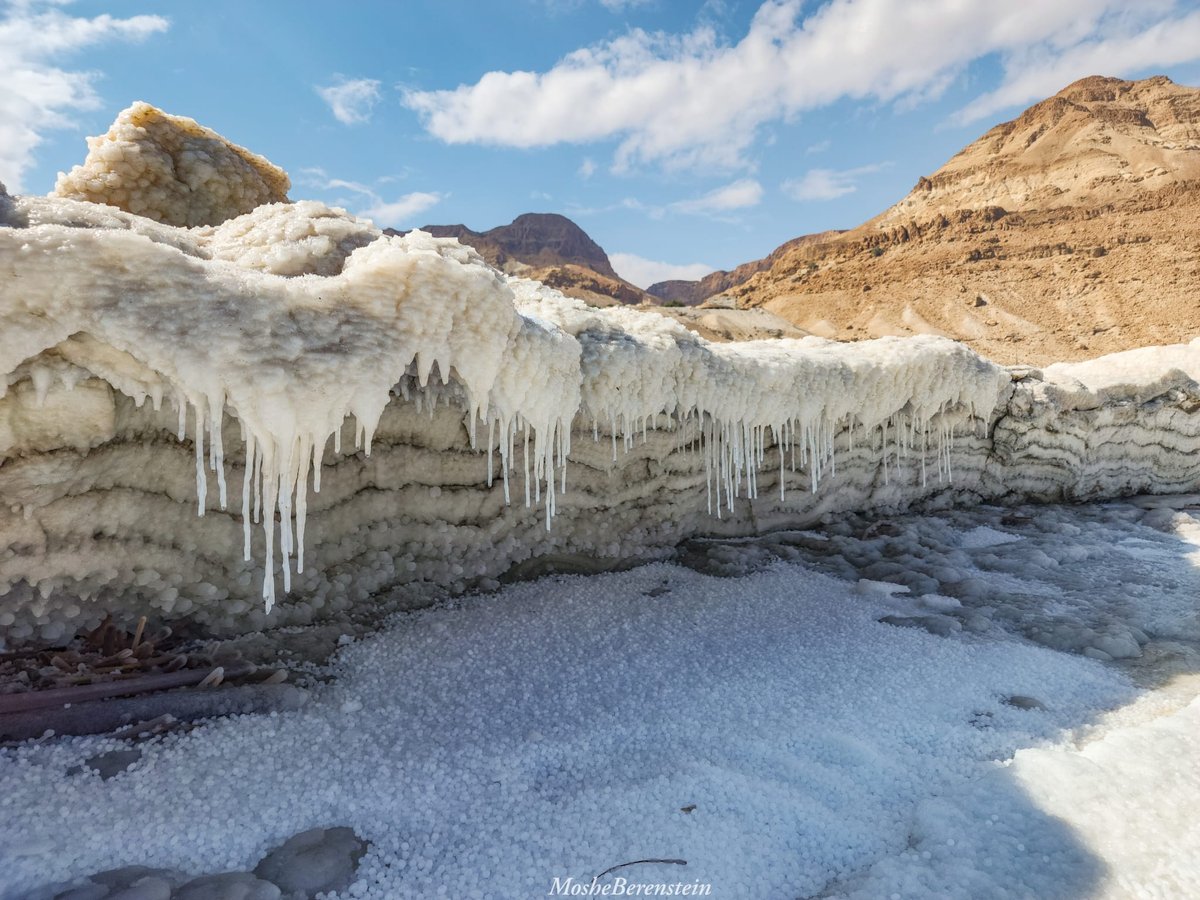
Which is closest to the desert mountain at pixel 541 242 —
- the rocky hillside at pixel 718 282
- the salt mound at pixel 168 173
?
the rocky hillside at pixel 718 282

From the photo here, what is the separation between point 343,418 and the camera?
3.36 m

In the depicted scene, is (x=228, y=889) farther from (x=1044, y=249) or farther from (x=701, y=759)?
(x=1044, y=249)

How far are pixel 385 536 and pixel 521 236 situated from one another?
89.7 meters

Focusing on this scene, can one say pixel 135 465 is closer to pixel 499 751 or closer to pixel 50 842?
pixel 50 842

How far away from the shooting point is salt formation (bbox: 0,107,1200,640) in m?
2.72

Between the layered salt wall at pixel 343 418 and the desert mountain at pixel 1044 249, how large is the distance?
28.5 meters

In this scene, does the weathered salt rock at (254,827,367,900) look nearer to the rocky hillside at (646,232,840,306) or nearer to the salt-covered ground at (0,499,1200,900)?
the salt-covered ground at (0,499,1200,900)

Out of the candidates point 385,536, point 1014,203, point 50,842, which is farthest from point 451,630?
point 1014,203

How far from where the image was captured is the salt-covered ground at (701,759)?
7.88 ft

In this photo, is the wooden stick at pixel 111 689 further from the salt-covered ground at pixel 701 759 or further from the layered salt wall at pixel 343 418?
the layered salt wall at pixel 343 418

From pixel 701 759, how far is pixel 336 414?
8.35 ft

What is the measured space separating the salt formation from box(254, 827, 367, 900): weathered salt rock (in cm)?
108

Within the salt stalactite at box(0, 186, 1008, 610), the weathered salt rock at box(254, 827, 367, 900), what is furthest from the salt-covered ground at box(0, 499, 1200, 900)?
the salt stalactite at box(0, 186, 1008, 610)

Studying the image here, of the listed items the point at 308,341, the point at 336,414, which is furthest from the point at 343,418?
the point at 308,341
